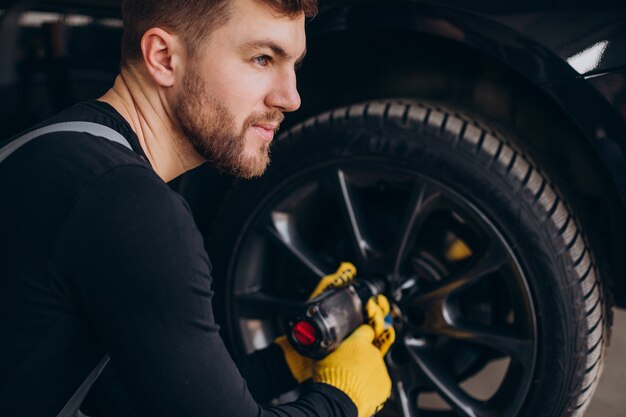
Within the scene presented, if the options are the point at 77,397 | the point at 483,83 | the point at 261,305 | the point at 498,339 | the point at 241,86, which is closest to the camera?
the point at 77,397

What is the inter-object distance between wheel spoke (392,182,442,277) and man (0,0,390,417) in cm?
46

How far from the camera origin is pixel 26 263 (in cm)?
99

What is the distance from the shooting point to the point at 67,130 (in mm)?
1062

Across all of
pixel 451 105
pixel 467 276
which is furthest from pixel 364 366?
pixel 451 105

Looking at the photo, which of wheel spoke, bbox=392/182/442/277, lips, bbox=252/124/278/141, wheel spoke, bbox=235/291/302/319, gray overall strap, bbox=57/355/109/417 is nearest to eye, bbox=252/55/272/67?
lips, bbox=252/124/278/141

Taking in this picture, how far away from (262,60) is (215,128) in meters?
0.16

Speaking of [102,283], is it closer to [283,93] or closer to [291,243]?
[283,93]

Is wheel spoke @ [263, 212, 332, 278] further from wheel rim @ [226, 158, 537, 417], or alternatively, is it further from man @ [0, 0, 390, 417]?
man @ [0, 0, 390, 417]

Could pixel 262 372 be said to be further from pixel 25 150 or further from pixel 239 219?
pixel 25 150

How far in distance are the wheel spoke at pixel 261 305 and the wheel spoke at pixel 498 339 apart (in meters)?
0.42

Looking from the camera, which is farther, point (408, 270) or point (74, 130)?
point (408, 270)

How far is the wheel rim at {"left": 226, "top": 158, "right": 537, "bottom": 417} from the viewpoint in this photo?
1.56 meters

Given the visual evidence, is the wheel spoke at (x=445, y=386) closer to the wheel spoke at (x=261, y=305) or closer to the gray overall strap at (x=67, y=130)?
the wheel spoke at (x=261, y=305)

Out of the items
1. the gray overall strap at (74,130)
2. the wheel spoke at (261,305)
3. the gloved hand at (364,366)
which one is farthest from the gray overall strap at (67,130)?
the wheel spoke at (261,305)
